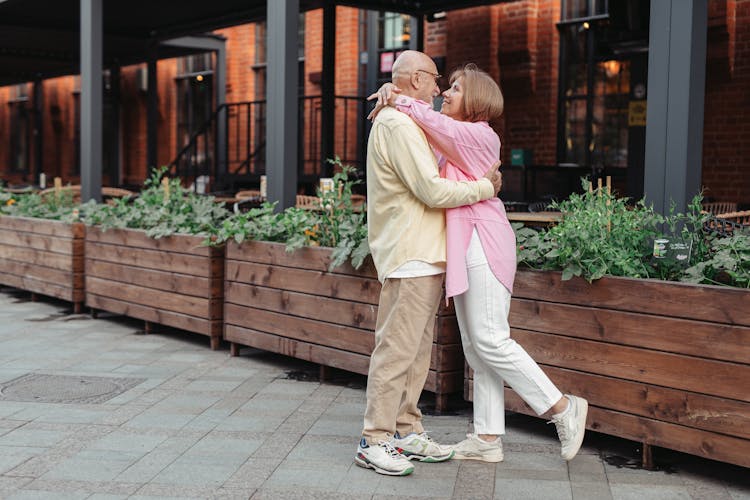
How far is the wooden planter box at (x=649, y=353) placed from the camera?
356 centimetres

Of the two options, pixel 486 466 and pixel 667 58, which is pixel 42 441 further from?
pixel 667 58

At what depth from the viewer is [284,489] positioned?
Answer: 11.9 ft

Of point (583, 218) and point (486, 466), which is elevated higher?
point (583, 218)

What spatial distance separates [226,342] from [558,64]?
584 cm

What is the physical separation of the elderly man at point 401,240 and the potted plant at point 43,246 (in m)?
4.87

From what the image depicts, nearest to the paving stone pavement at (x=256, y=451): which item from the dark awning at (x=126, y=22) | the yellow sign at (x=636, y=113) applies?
the yellow sign at (x=636, y=113)

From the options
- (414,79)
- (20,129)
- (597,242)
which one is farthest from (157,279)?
(20,129)

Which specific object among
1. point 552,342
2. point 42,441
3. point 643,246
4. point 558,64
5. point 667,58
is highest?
point 558,64

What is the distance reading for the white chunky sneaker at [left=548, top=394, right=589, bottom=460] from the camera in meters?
3.72

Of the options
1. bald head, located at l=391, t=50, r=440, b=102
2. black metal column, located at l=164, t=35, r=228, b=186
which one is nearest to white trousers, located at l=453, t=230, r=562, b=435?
bald head, located at l=391, t=50, r=440, b=102

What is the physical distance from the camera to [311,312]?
5.53 meters

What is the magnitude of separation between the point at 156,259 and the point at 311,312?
1894 mm

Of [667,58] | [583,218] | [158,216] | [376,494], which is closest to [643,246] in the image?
[583,218]

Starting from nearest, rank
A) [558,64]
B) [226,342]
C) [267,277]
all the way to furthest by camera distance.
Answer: [267,277], [226,342], [558,64]
